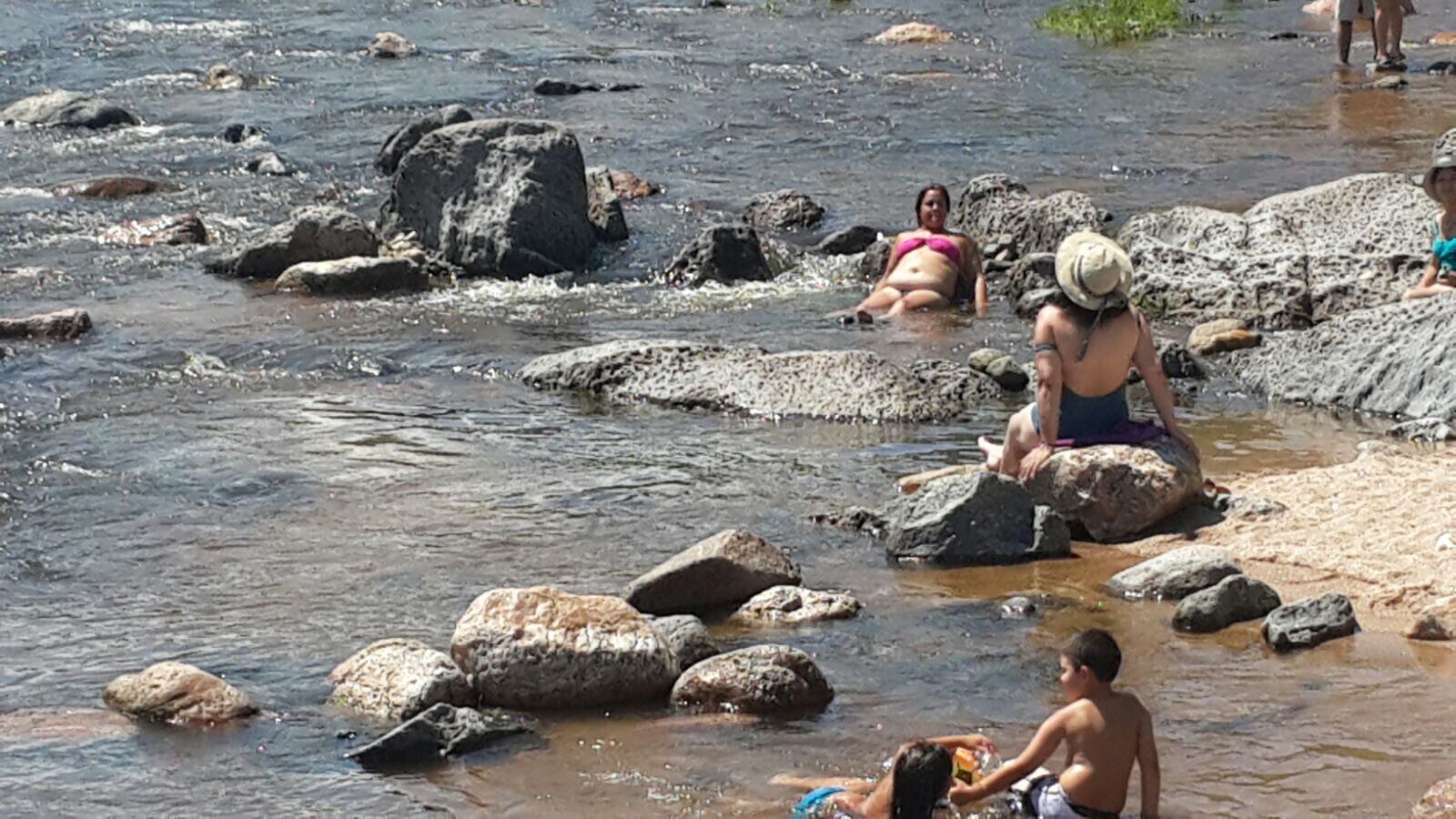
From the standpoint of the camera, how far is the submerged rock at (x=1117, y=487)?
8.72 metres

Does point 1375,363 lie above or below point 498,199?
below

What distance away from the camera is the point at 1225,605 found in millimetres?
7578

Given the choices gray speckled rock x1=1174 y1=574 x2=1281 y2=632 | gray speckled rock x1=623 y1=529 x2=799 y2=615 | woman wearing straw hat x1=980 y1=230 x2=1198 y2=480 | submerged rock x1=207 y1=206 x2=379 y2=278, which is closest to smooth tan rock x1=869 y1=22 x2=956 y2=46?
submerged rock x1=207 y1=206 x2=379 y2=278

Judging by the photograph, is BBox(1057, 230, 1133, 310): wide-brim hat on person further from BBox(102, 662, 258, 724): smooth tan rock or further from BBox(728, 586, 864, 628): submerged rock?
BBox(102, 662, 258, 724): smooth tan rock

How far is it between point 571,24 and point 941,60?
5813 millimetres

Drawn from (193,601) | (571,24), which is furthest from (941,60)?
(193,601)

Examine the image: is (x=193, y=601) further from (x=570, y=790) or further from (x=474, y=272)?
(x=474, y=272)

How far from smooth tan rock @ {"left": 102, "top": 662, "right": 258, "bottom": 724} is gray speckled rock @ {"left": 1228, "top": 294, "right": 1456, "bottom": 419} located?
5.83 m

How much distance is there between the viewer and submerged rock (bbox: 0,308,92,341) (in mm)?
13625

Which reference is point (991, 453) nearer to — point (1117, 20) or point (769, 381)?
point (769, 381)

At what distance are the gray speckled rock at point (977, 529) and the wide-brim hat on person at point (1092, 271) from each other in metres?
0.84

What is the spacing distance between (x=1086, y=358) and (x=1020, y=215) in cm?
661

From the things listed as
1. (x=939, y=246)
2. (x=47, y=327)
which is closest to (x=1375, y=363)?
(x=939, y=246)

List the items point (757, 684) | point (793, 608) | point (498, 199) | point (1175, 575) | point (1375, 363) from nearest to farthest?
point (757, 684), point (1175, 575), point (793, 608), point (1375, 363), point (498, 199)
